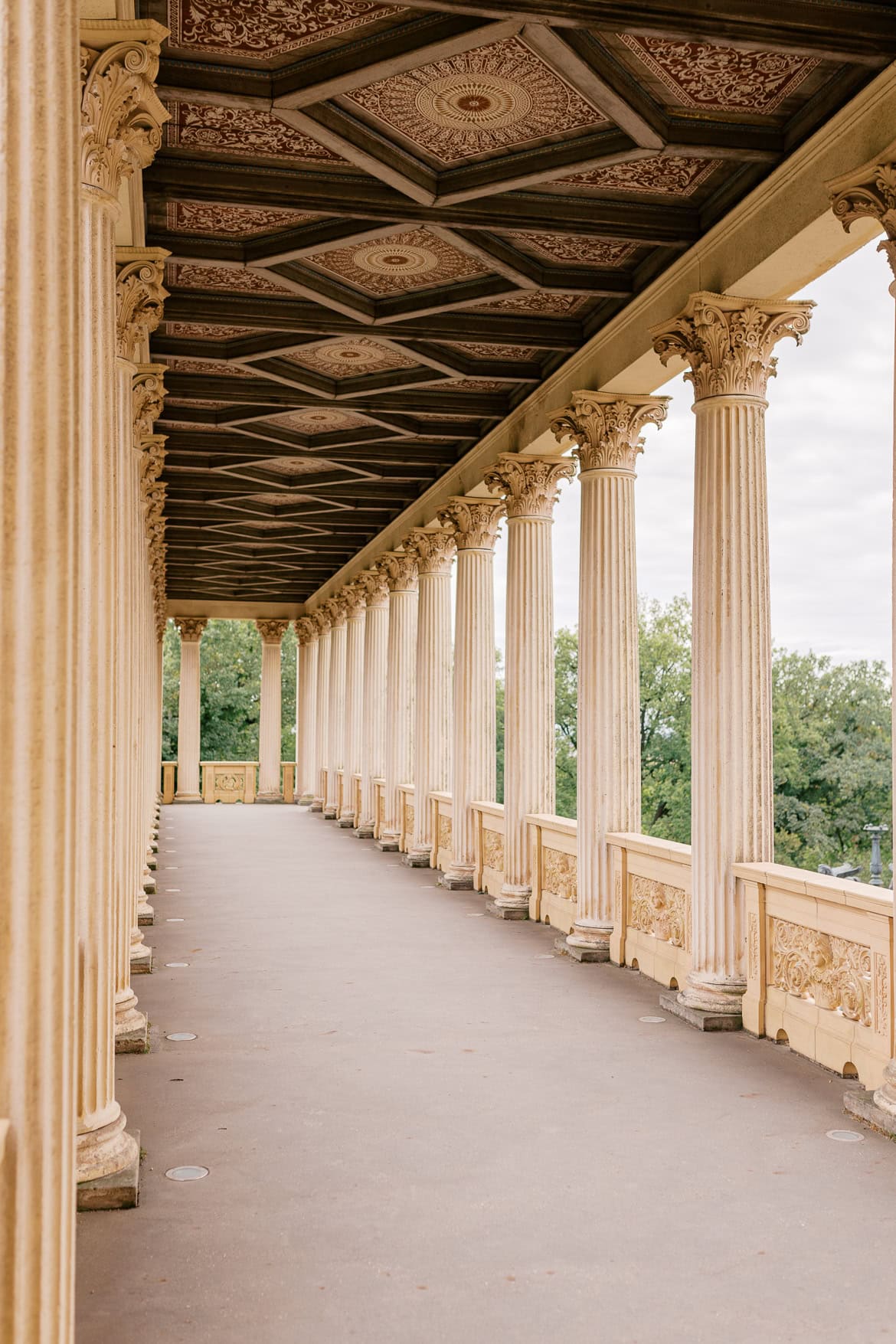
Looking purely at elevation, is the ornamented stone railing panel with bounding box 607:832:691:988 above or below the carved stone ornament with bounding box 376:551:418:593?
below

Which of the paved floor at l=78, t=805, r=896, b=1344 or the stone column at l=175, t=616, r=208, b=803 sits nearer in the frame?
the paved floor at l=78, t=805, r=896, b=1344

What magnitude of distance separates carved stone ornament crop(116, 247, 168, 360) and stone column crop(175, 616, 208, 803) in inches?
1221

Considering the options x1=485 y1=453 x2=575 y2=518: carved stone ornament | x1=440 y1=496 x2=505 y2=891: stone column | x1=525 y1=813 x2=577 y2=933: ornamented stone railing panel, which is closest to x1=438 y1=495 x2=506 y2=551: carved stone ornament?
x1=440 y1=496 x2=505 y2=891: stone column

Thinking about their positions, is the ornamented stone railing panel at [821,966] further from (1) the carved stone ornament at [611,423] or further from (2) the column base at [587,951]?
(1) the carved stone ornament at [611,423]

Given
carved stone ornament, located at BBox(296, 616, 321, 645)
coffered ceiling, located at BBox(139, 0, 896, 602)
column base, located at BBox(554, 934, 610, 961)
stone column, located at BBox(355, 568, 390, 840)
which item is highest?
coffered ceiling, located at BBox(139, 0, 896, 602)

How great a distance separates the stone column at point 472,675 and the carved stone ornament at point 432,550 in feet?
7.81

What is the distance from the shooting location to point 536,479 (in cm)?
1513

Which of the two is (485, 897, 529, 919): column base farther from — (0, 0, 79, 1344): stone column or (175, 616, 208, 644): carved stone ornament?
(175, 616, 208, 644): carved stone ornament

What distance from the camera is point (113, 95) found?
5809 millimetres

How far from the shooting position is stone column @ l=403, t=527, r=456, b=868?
20625mm

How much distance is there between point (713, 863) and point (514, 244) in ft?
18.2

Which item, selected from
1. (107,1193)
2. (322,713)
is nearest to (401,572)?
(322,713)

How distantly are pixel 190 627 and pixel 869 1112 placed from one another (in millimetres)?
36309

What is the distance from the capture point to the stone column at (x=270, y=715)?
40531 millimetres
